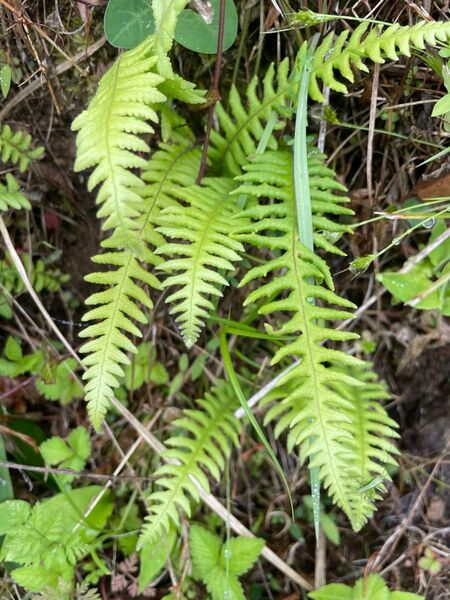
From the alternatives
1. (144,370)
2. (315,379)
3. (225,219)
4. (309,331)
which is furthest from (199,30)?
(144,370)

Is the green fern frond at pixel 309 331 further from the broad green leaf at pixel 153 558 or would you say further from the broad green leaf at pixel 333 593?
the broad green leaf at pixel 153 558

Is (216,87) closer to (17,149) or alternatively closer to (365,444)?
(17,149)

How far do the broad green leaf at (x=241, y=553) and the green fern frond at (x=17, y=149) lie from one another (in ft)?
4.71

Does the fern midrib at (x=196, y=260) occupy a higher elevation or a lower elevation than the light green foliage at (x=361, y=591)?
higher

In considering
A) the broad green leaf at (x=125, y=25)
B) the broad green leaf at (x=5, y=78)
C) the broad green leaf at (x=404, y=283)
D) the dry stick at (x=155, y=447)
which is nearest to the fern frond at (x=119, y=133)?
the broad green leaf at (x=125, y=25)

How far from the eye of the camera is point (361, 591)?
6.00 feet

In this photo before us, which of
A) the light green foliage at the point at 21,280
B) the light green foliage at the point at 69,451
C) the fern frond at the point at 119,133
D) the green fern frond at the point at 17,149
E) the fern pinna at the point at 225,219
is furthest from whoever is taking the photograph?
the light green foliage at the point at 21,280

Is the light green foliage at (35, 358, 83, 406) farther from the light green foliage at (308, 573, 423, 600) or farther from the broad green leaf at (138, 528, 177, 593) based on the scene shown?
the light green foliage at (308, 573, 423, 600)

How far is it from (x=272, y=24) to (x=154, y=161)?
0.55 meters

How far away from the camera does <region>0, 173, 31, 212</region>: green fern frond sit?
1.88 m

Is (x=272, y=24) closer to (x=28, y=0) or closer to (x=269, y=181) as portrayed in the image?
(x=269, y=181)

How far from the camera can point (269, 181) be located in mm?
1647

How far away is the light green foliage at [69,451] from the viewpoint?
2049mm

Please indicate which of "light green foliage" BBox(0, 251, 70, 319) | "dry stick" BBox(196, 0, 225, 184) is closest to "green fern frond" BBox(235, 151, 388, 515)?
"dry stick" BBox(196, 0, 225, 184)
